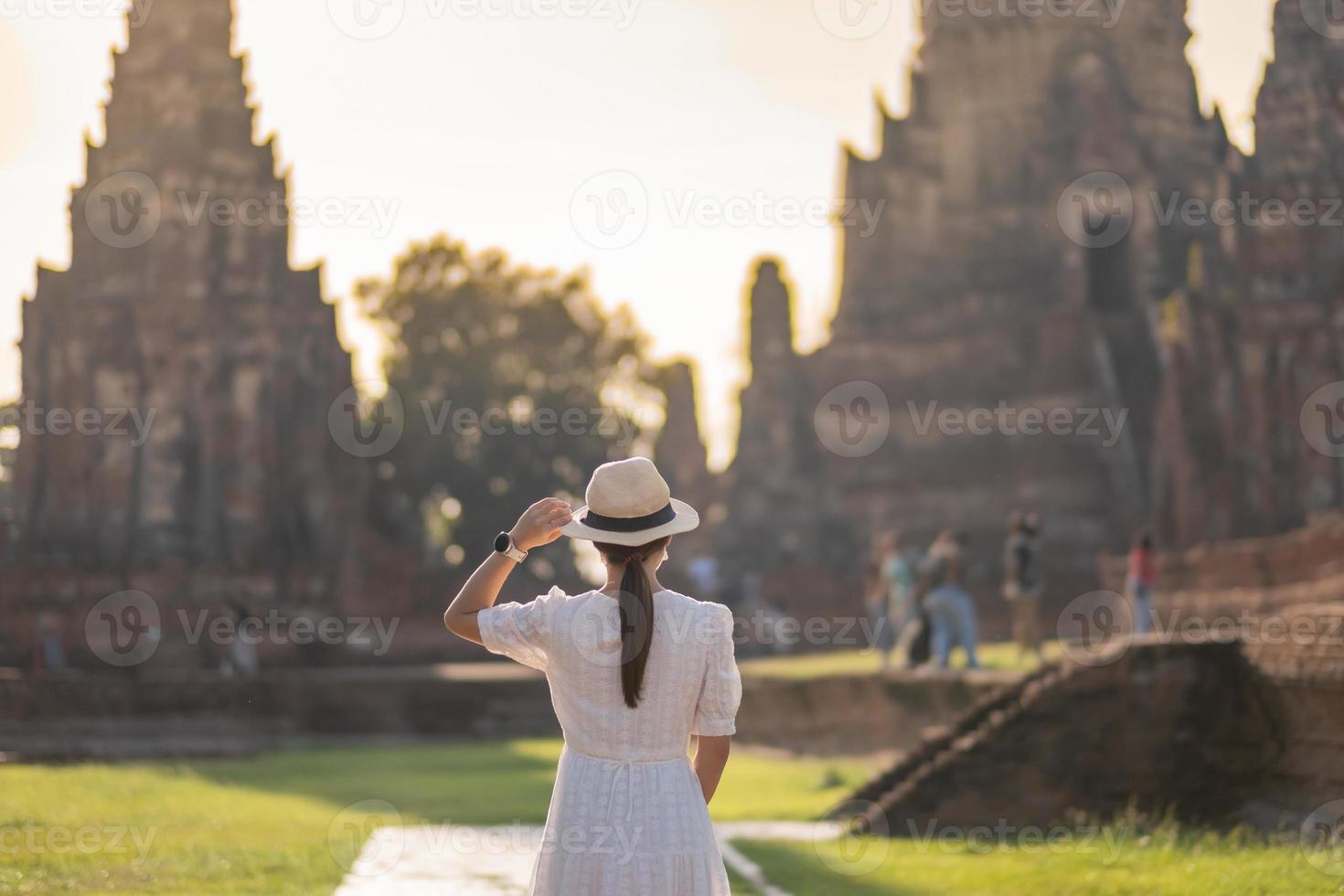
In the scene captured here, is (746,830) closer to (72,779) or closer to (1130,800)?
(1130,800)

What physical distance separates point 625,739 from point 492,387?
43062 mm

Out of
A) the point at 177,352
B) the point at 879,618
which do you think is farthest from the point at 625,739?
the point at 177,352

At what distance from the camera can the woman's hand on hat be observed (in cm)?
559

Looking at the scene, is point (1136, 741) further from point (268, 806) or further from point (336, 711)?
point (336, 711)

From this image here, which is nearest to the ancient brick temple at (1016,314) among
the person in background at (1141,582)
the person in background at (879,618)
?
the person in background at (879,618)

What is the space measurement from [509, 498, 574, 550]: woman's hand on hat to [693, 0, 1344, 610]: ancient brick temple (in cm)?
2850

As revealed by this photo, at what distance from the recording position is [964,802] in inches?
536

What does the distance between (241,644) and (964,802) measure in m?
14.4

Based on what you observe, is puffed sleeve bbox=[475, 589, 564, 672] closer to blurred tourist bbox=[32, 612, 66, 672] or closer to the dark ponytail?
the dark ponytail

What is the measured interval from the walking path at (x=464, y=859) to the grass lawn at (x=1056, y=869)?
32cm

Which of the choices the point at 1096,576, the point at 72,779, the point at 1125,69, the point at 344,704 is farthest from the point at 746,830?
the point at 1125,69

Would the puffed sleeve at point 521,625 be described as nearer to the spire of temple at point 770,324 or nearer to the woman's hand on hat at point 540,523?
the woman's hand on hat at point 540,523

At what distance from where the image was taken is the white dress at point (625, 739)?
5332mm

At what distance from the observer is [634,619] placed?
5.36 m
